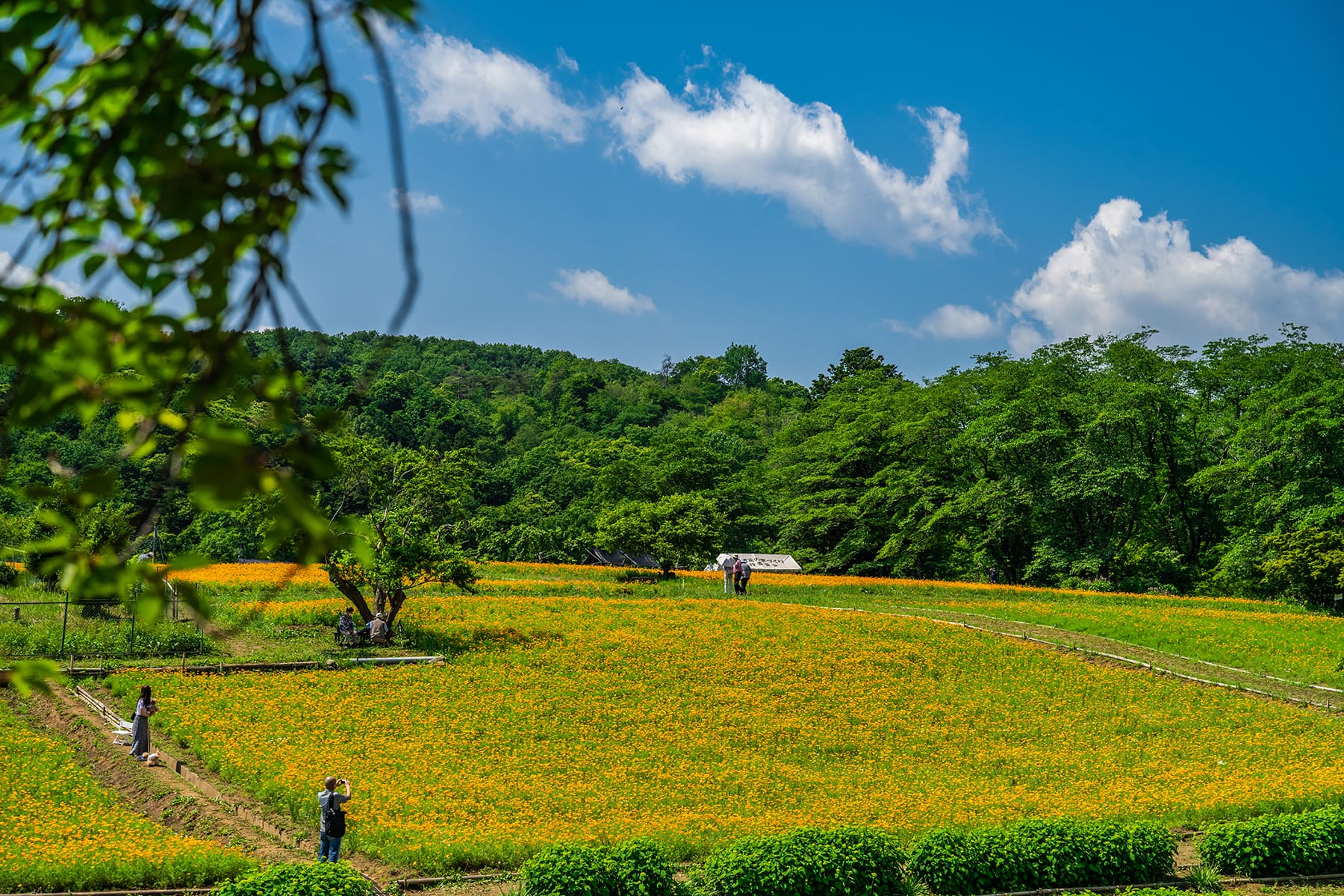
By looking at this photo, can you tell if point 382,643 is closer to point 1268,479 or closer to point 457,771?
point 457,771

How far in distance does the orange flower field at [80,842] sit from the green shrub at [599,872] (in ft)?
11.3

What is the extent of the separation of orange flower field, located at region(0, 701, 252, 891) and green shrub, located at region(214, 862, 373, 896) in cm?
181

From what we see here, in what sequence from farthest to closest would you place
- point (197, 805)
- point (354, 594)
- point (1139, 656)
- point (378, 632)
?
point (1139, 656), point (354, 594), point (378, 632), point (197, 805)

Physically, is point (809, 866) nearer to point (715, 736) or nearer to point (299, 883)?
point (299, 883)

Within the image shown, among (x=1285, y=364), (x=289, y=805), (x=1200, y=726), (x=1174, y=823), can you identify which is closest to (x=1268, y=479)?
(x=1285, y=364)

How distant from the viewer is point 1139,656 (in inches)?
1037

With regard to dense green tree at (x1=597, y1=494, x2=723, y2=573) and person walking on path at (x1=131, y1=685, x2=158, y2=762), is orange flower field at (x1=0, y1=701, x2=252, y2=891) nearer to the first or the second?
person walking on path at (x1=131, y1=685, x2=158, y2=762)

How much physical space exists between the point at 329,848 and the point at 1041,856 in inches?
336

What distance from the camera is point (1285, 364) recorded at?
4594 cm

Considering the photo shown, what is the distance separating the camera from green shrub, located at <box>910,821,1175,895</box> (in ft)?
38.0

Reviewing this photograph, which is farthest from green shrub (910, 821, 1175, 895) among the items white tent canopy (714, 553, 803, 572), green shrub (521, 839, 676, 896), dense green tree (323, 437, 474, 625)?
white tent canopy (714, 553, 803, 572)

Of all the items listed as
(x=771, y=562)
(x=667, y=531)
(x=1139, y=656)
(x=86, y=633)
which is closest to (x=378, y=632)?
(x=86, y=633)

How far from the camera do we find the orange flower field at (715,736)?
559 inches

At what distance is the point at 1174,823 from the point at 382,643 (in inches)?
677
